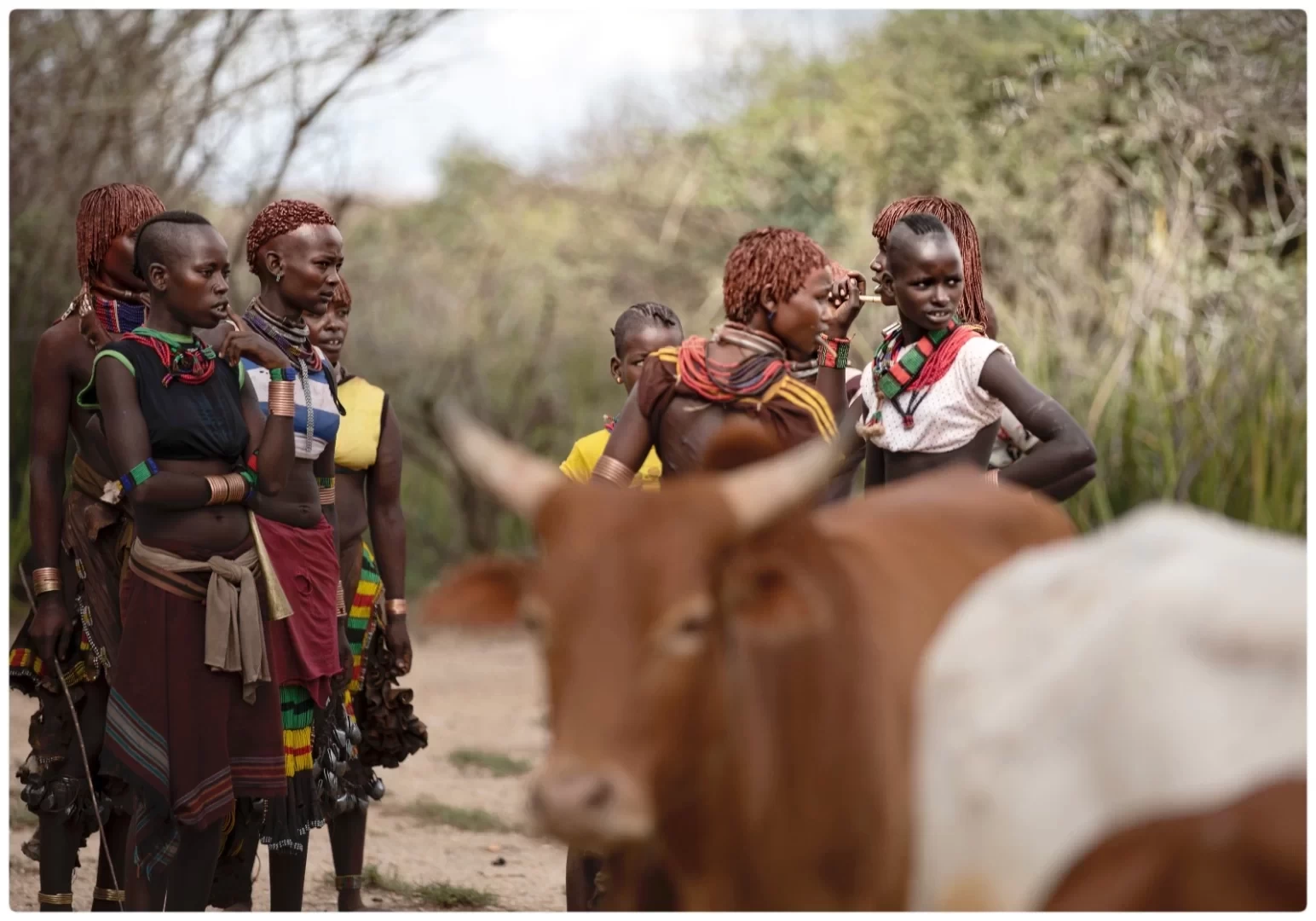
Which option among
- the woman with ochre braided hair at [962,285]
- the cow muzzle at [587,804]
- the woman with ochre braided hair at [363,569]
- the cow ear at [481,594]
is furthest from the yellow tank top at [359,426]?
the cow muzzle at [587,804]

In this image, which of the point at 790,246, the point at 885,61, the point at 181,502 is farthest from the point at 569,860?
the point at 885,61

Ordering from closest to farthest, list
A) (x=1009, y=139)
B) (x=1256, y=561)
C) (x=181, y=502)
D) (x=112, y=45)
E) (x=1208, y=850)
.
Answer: (x=1208, y=850), (x=1256, y=561), (x=181, y=502), (x=112, y=45), (x=1009, y=139)

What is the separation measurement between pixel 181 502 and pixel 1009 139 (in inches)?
376

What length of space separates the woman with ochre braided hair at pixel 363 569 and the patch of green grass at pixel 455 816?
178 centimetres

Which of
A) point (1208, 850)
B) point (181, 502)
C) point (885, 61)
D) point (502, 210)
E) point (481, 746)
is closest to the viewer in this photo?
point (1208, 850)

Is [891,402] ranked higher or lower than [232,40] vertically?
lower

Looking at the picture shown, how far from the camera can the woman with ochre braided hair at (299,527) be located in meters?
4.46

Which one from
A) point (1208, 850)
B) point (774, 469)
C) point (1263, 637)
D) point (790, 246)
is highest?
point (790, 246)

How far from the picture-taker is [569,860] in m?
4.47

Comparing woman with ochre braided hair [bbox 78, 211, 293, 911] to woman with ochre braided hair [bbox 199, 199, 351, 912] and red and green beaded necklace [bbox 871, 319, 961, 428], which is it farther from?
red and green beaded necklace [bbox 871, 319, 961, 428]

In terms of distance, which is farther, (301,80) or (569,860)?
(301,80)

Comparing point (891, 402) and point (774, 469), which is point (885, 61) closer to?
point (891, 402)

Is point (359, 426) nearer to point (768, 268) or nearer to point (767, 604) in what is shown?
point (768, 268)

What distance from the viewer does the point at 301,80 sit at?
11.4 m
